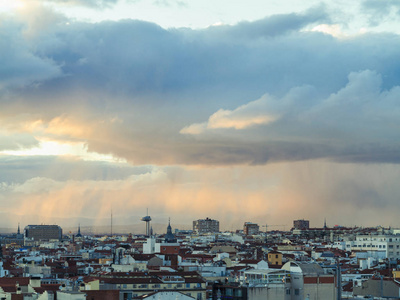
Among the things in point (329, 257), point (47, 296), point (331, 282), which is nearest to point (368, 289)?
point (331, 282)

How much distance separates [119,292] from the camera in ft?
285

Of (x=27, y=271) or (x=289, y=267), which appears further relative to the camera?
(x=27, y=271)

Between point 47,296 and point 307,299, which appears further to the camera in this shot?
point 307,299

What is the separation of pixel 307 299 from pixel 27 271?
66210 millimetres

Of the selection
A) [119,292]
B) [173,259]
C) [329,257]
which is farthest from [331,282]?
[329,257]

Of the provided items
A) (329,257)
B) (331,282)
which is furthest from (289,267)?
(329,257)

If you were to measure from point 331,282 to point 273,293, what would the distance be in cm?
690

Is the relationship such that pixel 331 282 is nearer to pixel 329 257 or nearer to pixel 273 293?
pixel 273 293

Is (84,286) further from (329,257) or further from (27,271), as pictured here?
(329,257)

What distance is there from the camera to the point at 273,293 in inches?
3226

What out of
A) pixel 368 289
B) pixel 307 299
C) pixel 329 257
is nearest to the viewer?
pixel 307 299

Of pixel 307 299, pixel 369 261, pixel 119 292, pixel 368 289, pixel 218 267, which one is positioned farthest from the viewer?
pixel 369 261

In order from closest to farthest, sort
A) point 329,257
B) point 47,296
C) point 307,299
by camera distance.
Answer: point 47,296 → point 307,299 → point 329,257

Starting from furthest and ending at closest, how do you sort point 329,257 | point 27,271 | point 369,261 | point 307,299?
point 329,257, point 369,261, point 27,271, point 307,299
